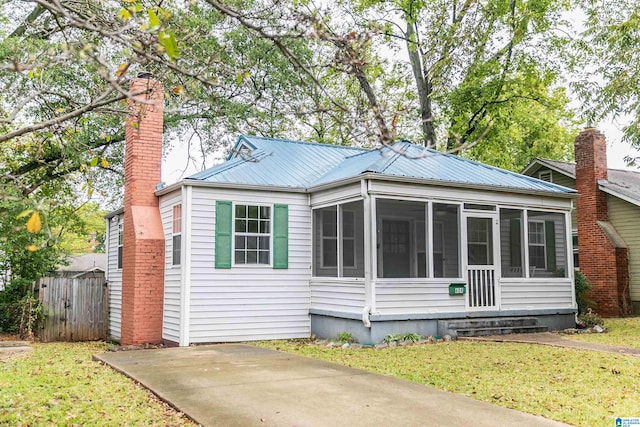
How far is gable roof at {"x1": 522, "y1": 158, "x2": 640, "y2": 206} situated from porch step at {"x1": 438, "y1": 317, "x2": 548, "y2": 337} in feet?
Answer: 22.4

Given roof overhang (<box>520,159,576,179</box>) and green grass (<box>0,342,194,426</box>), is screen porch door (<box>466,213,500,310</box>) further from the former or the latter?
roof overhang (<box>520,159,576,179</box>)

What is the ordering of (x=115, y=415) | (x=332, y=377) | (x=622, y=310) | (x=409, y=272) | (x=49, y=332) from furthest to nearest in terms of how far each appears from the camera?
(x=622, y=310) < (x=409, y=272) < (x=49, y=332) < (x=332, y=377) < (x=115, y=415)

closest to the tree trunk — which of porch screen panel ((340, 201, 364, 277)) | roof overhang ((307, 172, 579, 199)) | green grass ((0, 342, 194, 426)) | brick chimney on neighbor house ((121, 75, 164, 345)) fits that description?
porch screen panel ((340, 201, 364, 277))

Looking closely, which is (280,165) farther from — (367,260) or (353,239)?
(367,260)

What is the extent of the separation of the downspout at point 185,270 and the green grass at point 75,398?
2251 mm

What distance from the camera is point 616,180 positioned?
19219 millimetres

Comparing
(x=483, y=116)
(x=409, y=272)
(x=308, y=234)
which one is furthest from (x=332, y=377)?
(x=483, y=116)

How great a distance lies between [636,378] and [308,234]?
701 centimetres

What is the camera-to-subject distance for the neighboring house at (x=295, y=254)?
443 inches

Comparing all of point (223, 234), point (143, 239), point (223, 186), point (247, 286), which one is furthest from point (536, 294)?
point (143, 239)

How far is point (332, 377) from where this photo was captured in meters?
7.32

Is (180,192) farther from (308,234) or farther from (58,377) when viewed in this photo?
(58,377)

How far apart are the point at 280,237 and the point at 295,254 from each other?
54 centimetres

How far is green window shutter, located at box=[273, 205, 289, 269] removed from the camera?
12141 mm
